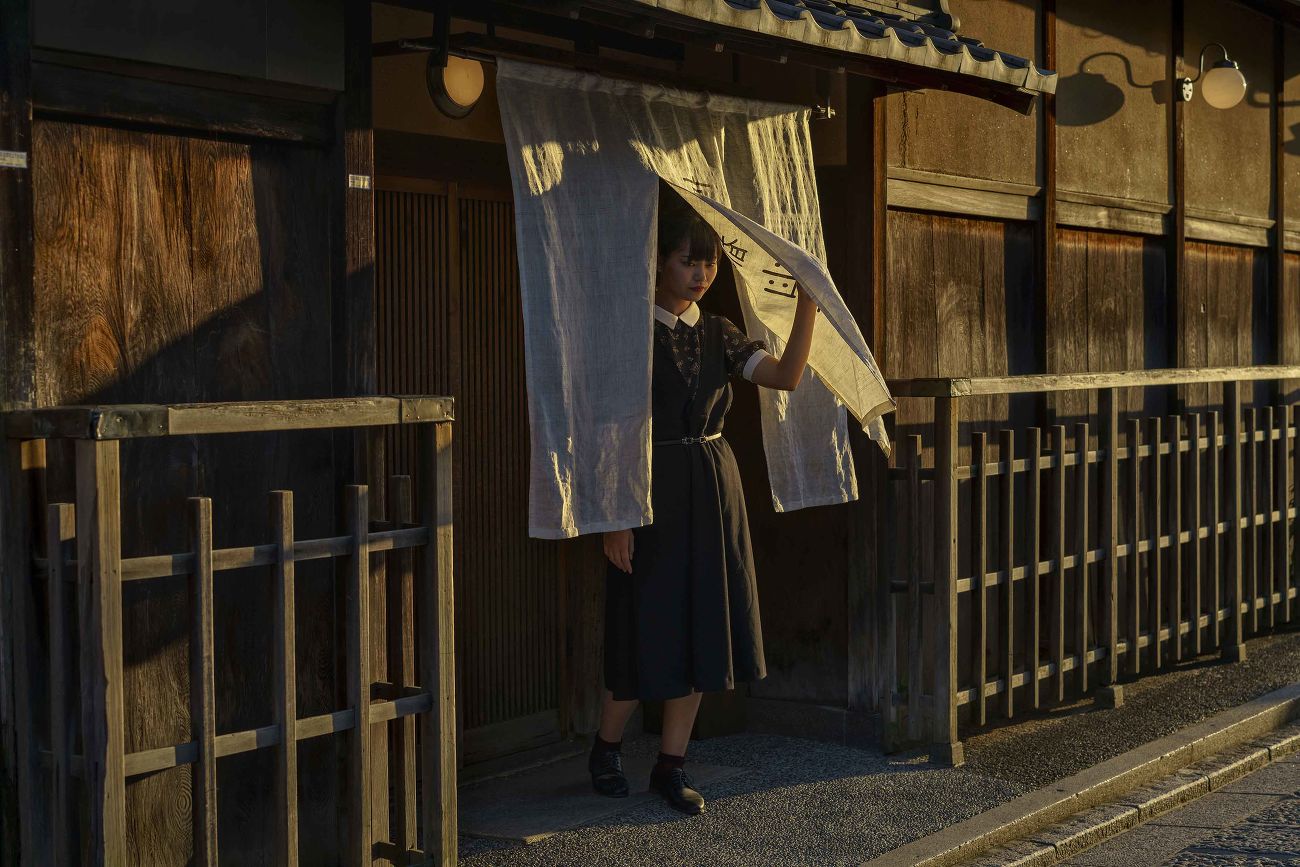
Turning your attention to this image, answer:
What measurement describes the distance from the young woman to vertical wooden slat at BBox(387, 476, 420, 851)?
1.18 metres

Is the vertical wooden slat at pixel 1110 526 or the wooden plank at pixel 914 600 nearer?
the wooden plank at pixel 914 600

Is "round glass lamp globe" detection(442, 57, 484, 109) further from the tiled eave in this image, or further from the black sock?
the black sock

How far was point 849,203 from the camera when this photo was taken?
300 inches

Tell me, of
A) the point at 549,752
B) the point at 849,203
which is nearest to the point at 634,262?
the point at 849,203

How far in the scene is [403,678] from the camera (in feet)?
17.4

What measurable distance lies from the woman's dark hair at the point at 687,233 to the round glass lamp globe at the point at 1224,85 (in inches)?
207

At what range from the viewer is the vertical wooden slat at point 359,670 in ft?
16.3

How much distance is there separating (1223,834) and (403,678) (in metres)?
3.53

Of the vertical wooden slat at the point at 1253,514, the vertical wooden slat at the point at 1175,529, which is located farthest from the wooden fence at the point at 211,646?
the vertical wooden slat at the point at 1253,514

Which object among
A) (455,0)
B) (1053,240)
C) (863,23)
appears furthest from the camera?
(1053,240)

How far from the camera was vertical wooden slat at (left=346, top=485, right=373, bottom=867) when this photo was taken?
4.97 meters

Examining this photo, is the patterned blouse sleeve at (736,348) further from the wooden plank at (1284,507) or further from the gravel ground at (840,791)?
the wooden plank at (1284,507)

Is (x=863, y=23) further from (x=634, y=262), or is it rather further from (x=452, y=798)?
(x=452, y=798)

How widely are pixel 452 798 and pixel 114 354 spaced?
185 cm
